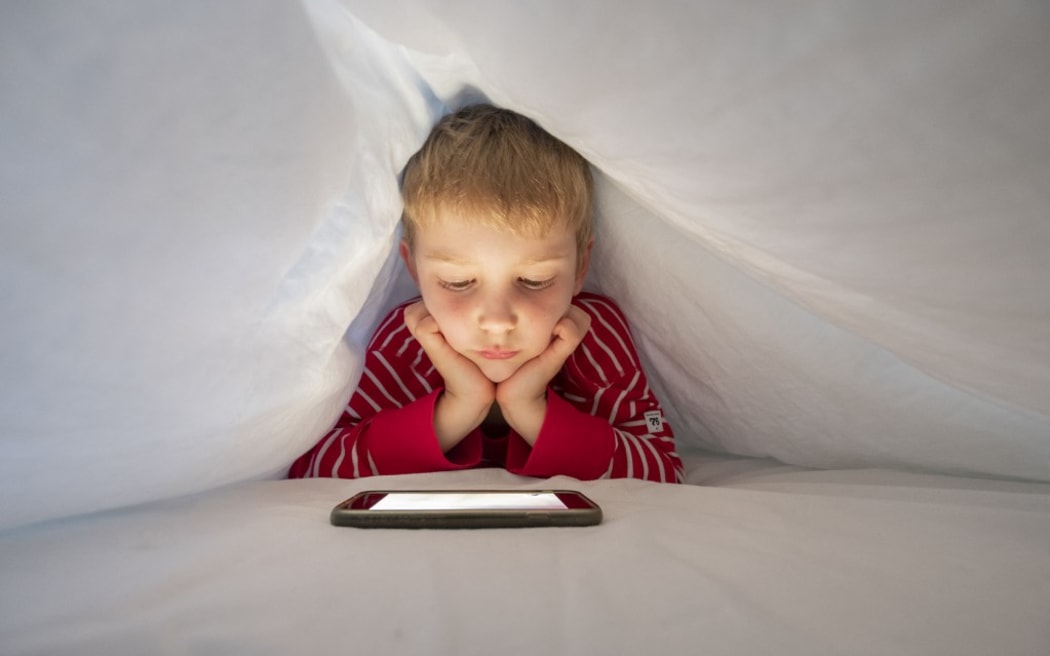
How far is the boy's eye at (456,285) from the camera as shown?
2.58ft

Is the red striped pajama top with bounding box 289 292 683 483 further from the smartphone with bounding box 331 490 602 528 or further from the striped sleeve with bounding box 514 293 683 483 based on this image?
the smartphone with bounding box 331 490 602 528

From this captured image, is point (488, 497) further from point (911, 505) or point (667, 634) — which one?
point (911, 505)

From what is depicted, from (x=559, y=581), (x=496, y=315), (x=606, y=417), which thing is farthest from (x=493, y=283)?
(x=559, y=581)

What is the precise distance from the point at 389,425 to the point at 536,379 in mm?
192

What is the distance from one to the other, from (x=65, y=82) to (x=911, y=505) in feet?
2.13

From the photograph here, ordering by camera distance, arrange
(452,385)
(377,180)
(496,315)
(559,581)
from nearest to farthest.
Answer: (559,581)
(377,180)
(496,315)
(452,385)

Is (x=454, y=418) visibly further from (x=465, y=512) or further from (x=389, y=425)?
(x=465, y=512)

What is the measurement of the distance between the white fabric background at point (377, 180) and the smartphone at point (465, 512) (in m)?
0.14

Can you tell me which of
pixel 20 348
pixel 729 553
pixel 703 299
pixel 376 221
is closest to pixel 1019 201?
pixel 729 553

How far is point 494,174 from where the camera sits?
0.78 m

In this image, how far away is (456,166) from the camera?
77 centimetres

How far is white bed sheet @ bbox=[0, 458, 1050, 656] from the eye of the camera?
36cm

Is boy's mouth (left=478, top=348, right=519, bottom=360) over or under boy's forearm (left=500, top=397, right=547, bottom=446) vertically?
over

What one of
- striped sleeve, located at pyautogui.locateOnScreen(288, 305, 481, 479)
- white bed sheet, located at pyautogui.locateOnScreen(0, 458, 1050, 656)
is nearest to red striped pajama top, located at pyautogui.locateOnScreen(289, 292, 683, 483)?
striped sleeve, located at pyautogui.locateOnScreen(288, 305, 481, 479)
